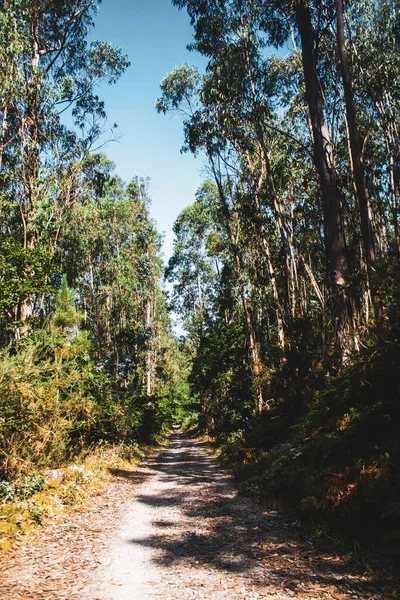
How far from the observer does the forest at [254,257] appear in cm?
535

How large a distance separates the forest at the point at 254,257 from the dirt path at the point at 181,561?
22.0 inches

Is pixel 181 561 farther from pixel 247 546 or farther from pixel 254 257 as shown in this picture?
pixel 254 257

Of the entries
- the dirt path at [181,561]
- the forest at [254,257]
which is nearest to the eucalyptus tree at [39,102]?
the forest at [254,257]

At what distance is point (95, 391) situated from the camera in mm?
11094

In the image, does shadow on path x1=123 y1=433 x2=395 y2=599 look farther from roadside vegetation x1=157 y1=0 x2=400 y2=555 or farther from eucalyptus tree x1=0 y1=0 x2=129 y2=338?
eucalyptus tree x1=0 y1=0 x2=129 y2=338

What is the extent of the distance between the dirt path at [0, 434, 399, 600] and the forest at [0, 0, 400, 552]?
0.56 metres

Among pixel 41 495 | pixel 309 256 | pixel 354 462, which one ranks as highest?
pixel 309 256

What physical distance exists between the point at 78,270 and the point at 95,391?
52.5 feet

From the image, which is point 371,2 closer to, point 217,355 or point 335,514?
point 217,355

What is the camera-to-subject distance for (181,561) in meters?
4.02

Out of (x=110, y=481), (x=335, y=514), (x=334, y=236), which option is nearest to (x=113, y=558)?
(x=335, y=514)

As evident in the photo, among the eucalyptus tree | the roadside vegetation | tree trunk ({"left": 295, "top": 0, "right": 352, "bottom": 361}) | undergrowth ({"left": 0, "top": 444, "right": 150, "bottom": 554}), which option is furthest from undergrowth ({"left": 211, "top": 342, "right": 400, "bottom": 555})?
the eucalyptus tree

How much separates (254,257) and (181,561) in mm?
17495

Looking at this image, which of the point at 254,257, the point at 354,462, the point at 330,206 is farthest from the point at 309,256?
the point at 354,462
